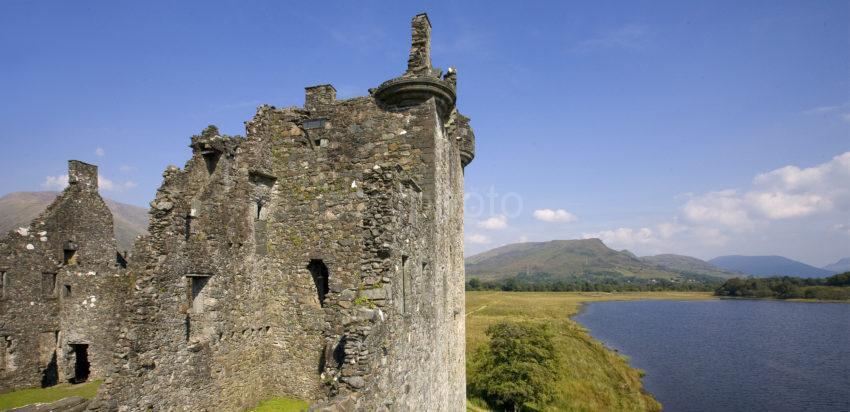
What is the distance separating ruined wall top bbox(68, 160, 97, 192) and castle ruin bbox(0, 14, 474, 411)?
28.9ft

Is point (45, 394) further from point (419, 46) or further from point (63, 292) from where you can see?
point (419, 46)

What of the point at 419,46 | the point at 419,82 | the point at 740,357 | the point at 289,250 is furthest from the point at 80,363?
the point at 740,357

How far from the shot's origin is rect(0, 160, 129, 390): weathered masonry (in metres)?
13.7

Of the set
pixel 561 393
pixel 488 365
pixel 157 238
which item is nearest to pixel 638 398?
pixel 561 393

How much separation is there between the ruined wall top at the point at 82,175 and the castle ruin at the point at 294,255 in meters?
8.81

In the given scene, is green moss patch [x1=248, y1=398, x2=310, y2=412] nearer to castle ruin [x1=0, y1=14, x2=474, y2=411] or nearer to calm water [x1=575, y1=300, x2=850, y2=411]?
castle ruin [x1=0, y1=14, x2=474, y2=411]

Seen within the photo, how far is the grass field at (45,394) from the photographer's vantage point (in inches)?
497

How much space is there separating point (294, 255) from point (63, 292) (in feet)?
32.0

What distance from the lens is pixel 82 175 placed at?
631 inches

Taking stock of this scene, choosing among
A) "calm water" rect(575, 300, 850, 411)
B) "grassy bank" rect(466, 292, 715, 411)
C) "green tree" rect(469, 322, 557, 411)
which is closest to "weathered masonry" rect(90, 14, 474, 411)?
"green tree" rect(469, 322, 557, 411)

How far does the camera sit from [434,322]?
37.3 feet

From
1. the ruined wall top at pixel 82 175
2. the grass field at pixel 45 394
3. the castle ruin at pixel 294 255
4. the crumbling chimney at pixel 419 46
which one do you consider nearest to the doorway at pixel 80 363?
the grass field at pixel 45 394

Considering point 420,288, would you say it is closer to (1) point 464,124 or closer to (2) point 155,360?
(2) point 155,360

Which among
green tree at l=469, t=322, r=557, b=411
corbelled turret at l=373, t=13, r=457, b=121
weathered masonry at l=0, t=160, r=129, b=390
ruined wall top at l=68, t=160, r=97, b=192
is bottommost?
green tree at l=469, t=322, r=557, b=411
